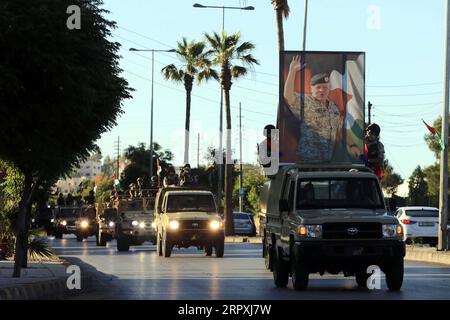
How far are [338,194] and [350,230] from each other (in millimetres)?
1423

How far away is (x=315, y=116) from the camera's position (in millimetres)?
40656

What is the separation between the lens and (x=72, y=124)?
21.9 metres

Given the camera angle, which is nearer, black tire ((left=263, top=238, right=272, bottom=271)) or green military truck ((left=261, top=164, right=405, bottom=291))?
green military truck ((left=261, top=164, right=405, bottom=291))

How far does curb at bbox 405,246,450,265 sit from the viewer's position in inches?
1379

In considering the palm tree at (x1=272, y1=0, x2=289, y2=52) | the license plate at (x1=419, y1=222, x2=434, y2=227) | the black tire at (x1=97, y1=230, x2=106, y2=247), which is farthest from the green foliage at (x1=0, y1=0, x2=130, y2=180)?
the palm tree at (x1=272, y1=0, x2=289, y2=52)

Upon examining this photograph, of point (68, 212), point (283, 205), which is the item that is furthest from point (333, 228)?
point (68, 212)

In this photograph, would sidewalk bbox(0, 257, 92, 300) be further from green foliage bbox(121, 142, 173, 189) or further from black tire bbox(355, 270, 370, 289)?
green foliage bbox(121, 142, 173, 189)

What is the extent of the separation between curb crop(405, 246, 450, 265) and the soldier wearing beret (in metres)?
3.90

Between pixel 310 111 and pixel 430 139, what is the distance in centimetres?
9006

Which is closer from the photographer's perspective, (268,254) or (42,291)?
(42,291)

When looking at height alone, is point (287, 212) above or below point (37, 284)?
above

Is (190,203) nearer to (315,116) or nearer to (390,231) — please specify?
(315,116)
